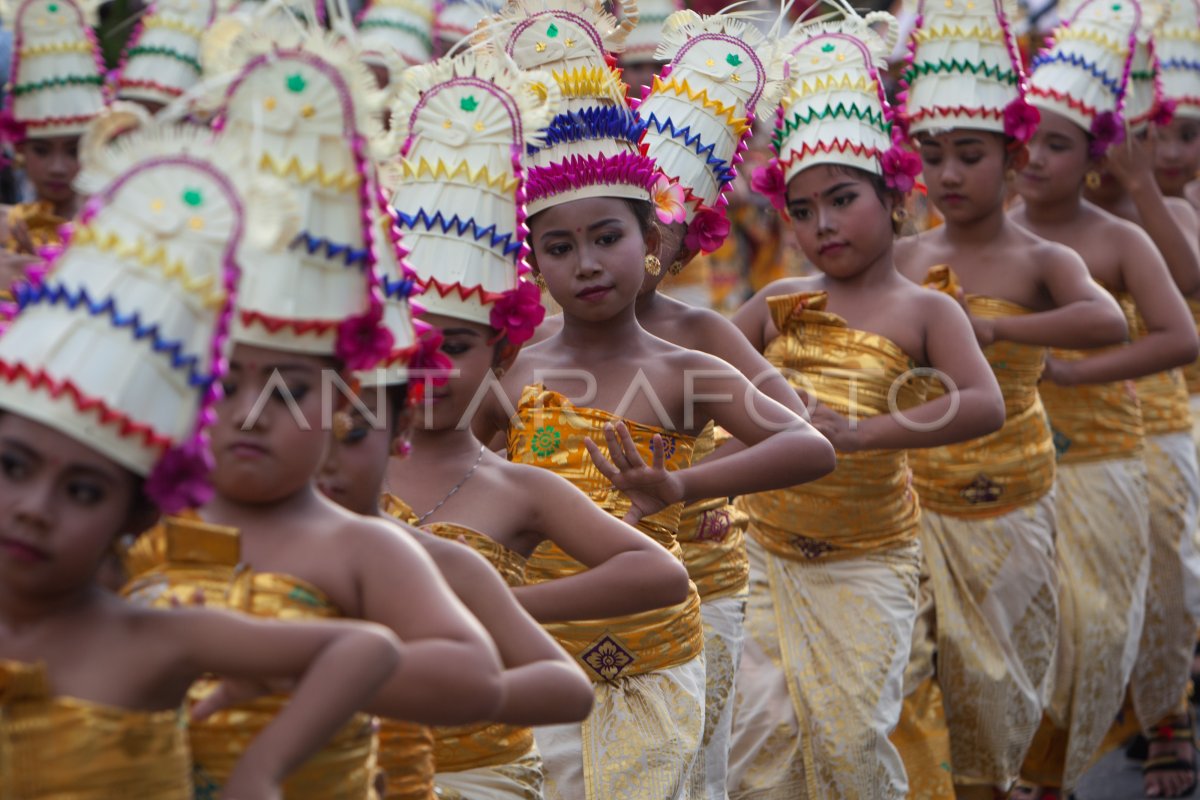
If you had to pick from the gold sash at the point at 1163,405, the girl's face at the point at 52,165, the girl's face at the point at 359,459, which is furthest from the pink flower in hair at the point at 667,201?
the gold sash at the point at 1163,405

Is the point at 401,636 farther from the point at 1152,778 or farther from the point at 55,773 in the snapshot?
the point at 1152,778

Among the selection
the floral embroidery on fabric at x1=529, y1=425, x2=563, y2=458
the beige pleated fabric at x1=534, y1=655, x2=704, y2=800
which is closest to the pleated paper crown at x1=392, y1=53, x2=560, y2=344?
the floral embroidery on fabric at x1=529, y1=425, x2=563, y2=458

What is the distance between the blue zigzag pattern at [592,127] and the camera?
14.7ft

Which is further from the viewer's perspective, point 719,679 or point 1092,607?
point 1092,607

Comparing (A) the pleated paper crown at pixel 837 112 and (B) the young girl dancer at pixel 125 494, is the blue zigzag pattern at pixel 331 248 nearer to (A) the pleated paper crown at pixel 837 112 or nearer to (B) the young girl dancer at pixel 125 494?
(B) the young girl dancer at pixel 125 494

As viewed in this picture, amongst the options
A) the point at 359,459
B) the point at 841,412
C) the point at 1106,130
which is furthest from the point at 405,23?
the point at 359,459

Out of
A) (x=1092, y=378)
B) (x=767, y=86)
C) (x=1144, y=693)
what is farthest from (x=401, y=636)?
(x=1144, y=693)

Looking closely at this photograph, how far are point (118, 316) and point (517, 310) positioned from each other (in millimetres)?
1453

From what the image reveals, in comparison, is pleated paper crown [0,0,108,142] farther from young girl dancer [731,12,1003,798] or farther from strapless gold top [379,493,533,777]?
strapless gold top [379,493,533,777]

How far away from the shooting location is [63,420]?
232cm

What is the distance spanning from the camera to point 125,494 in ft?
7.95

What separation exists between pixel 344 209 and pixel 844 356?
117 inches

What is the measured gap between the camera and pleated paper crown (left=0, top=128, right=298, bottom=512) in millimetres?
2332

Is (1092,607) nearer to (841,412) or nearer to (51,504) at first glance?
(841,412)
